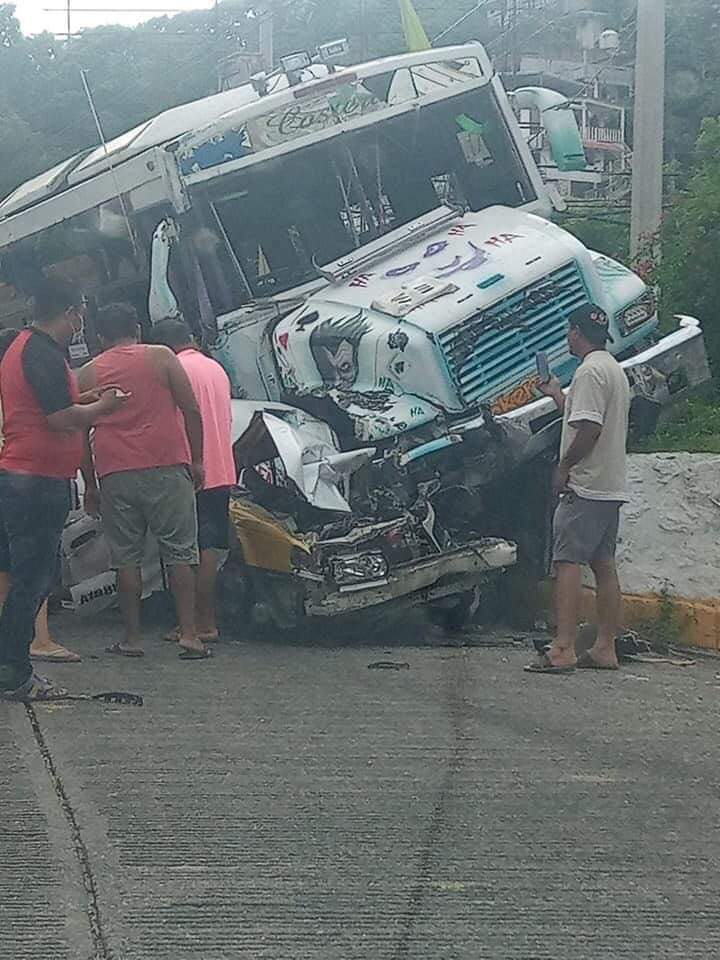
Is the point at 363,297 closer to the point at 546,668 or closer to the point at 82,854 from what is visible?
the point at 546,668

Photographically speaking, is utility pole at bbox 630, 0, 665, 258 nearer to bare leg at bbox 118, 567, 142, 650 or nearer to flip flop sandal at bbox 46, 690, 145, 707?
bare leg at bbox 118, 567, 142, 650

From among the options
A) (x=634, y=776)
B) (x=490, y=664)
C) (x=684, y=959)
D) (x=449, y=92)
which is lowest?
(x=490, y=664)

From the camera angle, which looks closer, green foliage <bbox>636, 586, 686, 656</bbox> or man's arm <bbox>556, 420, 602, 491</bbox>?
man's arm <bbox>556, 420, 602, 491</bbox>

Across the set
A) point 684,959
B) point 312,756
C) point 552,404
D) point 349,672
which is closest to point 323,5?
point 552,404

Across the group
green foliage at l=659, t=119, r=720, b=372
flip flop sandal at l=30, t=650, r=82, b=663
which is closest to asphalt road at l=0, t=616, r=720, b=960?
flip flop sandal at l=30, t=650, r=82, b=663

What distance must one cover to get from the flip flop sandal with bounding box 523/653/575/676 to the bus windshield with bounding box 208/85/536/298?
3.20m

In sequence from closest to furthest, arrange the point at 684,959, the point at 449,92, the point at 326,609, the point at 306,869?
the point at 684,959, the point at 306,869, the point at 326,609, the point at 449,92

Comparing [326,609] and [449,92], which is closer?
[326,609]

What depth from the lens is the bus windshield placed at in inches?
376

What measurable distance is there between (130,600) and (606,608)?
8.08 ft

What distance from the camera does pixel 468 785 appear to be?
535cm

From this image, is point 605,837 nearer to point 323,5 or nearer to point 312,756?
point 312,756

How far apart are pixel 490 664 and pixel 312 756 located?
2.25 meters

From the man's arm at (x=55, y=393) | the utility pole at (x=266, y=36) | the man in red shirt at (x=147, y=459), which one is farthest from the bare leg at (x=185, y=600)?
the utility pole at (x=266, y=36)
